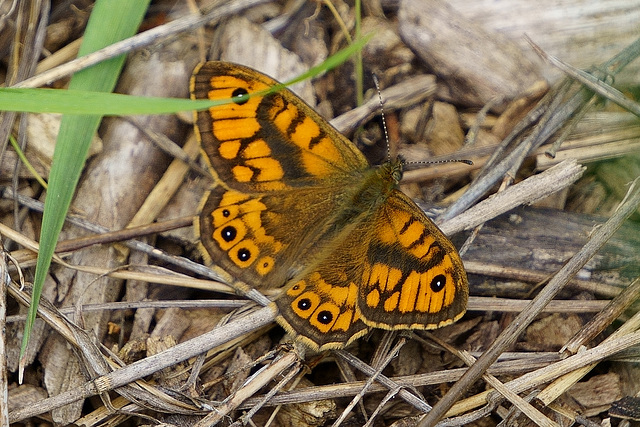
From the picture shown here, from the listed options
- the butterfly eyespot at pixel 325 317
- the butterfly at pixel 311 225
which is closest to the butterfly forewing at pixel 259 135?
the butterfly at pixel 311 225

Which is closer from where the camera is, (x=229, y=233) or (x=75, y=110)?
(x=75, y=110)

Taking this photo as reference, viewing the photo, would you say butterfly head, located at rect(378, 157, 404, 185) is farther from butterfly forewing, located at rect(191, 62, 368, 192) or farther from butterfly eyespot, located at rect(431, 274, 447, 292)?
butterfly eyespot, located at rect(431, 274, 447, 292)

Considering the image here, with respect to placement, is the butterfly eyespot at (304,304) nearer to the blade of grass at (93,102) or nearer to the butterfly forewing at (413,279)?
the butterfly forewing at (413,279)

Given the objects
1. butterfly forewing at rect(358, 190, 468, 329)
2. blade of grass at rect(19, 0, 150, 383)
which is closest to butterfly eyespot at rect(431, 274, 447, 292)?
butterfly forewing at rect(358, 190, 468, 329)

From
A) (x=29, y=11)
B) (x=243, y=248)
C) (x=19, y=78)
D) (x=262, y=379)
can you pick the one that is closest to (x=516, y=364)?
(x=262, y=379)

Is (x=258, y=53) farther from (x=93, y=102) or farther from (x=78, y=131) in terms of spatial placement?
(x=93, y=102)

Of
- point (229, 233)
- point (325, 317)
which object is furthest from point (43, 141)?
point (325, 317)

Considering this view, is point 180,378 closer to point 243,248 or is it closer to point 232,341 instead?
point 232,341
